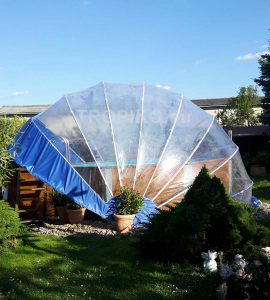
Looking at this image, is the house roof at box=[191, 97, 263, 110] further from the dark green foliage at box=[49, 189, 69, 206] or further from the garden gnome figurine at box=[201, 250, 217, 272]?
the garden gnome figurine at box=[201, 250, 217, 272]

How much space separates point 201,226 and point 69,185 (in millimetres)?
3707

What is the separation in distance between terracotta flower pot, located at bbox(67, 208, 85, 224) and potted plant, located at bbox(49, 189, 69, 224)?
24cm

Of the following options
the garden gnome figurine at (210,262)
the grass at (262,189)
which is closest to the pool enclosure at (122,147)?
the grass at (262,189)

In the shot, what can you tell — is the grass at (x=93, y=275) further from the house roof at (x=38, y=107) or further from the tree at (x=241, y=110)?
the house roof at (x=38, y=107)

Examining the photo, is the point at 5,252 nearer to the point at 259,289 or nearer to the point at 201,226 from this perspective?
the point at 201,226

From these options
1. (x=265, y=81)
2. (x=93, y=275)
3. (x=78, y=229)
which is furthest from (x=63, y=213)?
(x=265, y=81)

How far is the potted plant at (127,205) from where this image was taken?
8.88 meters

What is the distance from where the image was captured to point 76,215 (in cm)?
978

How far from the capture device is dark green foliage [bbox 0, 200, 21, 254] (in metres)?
7.15

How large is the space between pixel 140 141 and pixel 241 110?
26922 mm

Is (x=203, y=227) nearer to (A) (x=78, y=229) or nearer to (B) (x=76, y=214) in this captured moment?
(A) (x=78, y=229)

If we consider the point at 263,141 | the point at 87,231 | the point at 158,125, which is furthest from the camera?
the point at 263,141

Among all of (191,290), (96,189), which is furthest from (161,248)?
(96,189)

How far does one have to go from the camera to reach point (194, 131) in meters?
11.0
